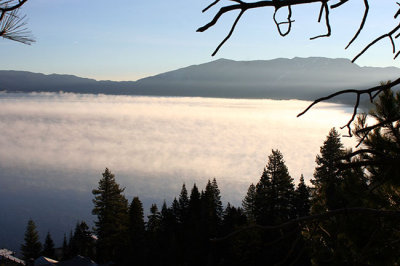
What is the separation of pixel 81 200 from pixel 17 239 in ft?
40.1

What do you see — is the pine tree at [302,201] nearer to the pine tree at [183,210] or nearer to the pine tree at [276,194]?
the pine tree at [276,194]

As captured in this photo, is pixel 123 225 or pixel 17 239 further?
pixel 17 239

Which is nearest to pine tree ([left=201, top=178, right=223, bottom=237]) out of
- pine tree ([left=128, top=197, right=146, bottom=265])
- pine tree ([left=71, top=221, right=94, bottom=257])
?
pine tree ([left=128, top=197, right=146, bottom=265])

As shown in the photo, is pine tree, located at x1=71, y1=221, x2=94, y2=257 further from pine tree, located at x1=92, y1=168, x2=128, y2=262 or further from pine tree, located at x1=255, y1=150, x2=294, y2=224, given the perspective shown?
pine tree, located at x1=255, y1=150, x2=294, y2=224

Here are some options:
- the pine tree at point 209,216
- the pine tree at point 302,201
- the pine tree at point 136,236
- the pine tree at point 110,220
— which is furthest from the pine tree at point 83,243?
the pine tree at point 302,201

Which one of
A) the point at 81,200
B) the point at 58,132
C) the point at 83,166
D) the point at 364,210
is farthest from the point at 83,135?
→ the point at 364,210

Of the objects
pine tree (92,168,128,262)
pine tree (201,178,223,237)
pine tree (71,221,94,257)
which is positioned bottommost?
pine tree (71,221,94,257)

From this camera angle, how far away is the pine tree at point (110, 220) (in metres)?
27.7

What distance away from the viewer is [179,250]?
18.4m

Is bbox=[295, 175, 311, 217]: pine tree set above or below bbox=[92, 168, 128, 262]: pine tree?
above

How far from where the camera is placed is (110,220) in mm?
27812

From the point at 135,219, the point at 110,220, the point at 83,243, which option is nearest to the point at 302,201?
the point at 135,219

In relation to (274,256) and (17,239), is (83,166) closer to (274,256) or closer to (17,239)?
(17,239)

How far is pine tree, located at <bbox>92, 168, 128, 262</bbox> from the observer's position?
90.8 ft
